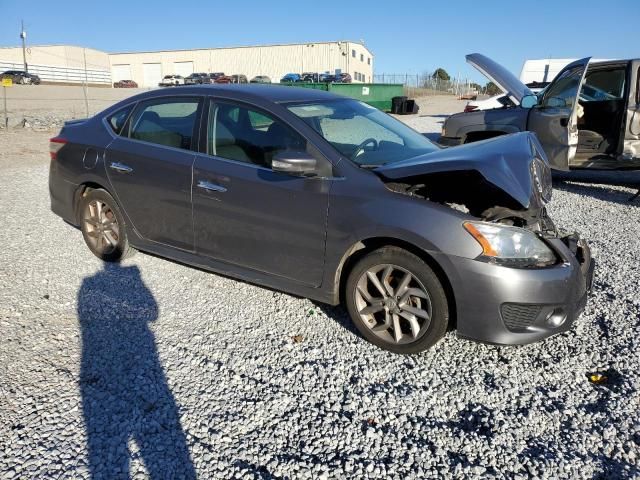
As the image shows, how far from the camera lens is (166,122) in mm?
4180

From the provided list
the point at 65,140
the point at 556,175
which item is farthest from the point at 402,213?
the point at 556,175

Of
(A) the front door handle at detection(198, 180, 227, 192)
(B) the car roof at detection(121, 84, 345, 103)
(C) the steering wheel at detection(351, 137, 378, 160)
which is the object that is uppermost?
(B) the car roof at detection(121, 84, 345, 103)

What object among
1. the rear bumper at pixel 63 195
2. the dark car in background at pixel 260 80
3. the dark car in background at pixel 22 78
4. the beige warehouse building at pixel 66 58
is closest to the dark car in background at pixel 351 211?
the rear bumper at pixel 63 195

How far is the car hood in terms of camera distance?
752cm

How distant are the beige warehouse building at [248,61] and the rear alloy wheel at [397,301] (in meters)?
63.7

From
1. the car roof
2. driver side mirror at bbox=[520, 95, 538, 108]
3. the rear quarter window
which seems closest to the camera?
the car roof

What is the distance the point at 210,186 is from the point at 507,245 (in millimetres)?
2109

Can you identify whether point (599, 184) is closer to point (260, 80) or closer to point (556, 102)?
point (556, 102)

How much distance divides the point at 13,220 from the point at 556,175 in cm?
883

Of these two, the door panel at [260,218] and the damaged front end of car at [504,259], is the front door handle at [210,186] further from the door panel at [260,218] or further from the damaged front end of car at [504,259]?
the damaged front end of car at [504,259]

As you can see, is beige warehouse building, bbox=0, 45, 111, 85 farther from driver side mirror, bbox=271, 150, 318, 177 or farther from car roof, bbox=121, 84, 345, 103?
driver side mirror, bbox=271, 150, 318, 177

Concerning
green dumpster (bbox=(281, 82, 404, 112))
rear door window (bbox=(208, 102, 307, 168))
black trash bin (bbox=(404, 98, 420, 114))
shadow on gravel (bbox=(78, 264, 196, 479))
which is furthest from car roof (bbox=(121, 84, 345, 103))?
green dumpster (bbox=(281, 82, 404, 112))

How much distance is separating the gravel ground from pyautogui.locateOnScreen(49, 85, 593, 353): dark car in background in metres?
0.30

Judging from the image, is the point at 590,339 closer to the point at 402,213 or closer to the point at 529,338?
the point at 529,338
